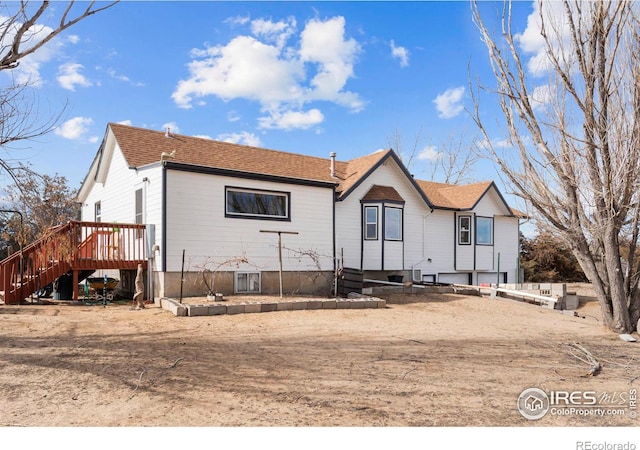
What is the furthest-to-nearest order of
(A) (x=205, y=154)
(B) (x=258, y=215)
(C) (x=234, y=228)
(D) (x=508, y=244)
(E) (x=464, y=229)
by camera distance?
(D) (x=508, y=244) < (E) (x=464, y=229) < (A) (x=205, y=154) < (B) (x=258, y=215) < (C) (x=234, y=228)

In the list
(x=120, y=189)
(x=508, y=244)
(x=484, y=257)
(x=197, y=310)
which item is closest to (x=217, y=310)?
(x=197, y=310)

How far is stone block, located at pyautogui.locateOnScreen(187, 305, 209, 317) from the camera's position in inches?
421

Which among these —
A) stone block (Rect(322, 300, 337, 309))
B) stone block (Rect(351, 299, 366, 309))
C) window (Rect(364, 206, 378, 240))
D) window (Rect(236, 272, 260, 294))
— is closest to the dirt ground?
stone block (Rect(322, 300, 337, 309))

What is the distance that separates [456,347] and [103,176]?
593 inches

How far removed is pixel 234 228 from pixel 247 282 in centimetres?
179

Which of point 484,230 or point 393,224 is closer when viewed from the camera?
point 393,224

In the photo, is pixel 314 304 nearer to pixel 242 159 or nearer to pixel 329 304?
pixel 329 304

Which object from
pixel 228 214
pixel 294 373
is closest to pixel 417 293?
pixel 228 214

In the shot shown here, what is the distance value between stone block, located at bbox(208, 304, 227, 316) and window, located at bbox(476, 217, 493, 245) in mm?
15421

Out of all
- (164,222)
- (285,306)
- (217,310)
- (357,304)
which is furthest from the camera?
(357,304)

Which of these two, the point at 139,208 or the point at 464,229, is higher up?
the point at 139,208

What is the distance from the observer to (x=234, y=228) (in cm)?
1424

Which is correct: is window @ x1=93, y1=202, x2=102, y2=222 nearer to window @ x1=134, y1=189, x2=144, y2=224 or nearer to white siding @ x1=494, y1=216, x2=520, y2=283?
window @ x1=134, y1=189, x2=144, y2=224
